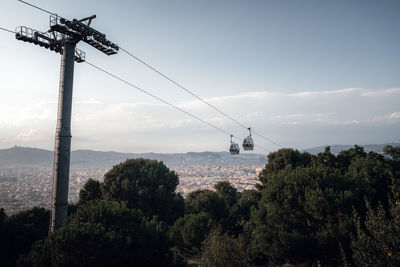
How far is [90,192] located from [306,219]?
31.3m

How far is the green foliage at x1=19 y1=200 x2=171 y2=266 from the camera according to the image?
41.7ft

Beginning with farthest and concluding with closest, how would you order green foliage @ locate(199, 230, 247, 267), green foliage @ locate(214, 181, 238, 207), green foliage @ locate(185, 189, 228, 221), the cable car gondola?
green foliage @ locate(214, 181, 238, 207), green foliage @ locate(185, 189, 228, 221), the cable car gondola, green foliage @ locate(199, 230, 247, 267)

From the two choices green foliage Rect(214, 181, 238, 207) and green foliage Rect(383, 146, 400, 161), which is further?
green foliage Rect(214, 181, 238, 207)

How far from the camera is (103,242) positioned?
13914 millimetres

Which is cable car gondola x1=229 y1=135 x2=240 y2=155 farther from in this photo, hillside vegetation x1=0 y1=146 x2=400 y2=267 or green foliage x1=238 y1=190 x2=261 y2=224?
green foliage x1=238 y1=190 x2=261 y2=224

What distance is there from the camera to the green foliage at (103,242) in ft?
41.7

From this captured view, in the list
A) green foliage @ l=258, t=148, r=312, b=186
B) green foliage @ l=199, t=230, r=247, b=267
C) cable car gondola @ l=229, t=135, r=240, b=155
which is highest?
cable car gondola @ l=229, t=135, r=240, b=155

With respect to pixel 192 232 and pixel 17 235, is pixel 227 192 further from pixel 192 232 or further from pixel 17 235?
pixel 17 235

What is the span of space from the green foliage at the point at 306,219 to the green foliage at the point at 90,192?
84.9ft

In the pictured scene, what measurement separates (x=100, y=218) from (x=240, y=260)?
9.87m

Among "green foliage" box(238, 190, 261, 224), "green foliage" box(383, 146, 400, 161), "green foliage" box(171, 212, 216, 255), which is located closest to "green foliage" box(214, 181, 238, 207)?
"green foliage" box(238, 190, 261, 224)

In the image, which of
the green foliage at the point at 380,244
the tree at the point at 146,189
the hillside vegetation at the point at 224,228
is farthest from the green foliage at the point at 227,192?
the green foliage at the point at 380,244

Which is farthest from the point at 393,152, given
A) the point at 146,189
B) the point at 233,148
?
the point at 146,189

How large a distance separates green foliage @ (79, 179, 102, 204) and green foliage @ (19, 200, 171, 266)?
21734 mm
